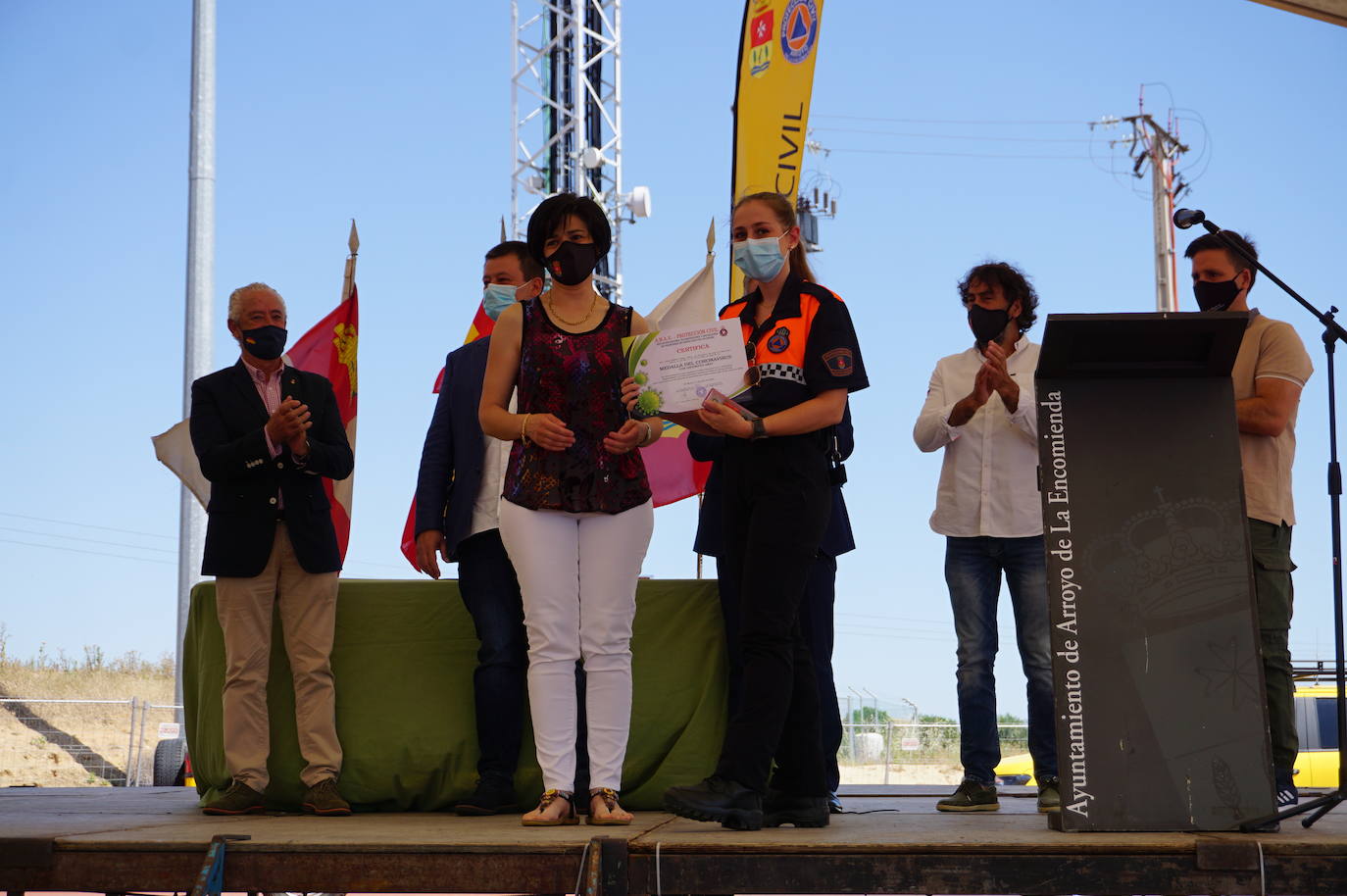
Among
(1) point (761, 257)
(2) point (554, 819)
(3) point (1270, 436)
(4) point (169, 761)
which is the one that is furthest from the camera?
(4) point (169, 761)

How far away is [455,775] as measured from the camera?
13.8ft

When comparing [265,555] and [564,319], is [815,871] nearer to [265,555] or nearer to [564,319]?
[564,319]

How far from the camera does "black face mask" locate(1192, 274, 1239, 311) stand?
3850 millimetres

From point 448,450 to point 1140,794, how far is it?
2310mm

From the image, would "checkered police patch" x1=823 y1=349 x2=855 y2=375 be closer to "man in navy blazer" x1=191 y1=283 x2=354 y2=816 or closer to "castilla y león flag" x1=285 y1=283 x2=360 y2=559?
"man in navy blazer" x1=191 y1=283 x2=354 y2=816

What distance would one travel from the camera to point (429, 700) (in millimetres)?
4293

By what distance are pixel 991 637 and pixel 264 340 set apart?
2.47m

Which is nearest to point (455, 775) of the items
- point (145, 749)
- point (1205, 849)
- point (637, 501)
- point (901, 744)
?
point (637, 501)

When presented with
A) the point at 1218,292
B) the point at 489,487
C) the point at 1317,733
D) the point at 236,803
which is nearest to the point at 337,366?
the point at 489,487

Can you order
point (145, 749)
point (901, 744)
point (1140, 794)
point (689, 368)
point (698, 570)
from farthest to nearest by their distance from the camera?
point (901, 744)
point (145, 749)
point (698, 570)
point (689, 368)
point (1140, 794)

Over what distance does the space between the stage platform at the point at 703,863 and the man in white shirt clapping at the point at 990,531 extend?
3.90ft

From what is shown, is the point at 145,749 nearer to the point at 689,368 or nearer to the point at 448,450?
the point at 448,450

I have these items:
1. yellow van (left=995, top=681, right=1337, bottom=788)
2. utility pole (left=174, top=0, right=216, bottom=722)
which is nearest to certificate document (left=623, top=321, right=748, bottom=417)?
utility pole (left=174, top=0, right=216, bottom=722)

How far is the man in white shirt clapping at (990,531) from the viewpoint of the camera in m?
4.14
